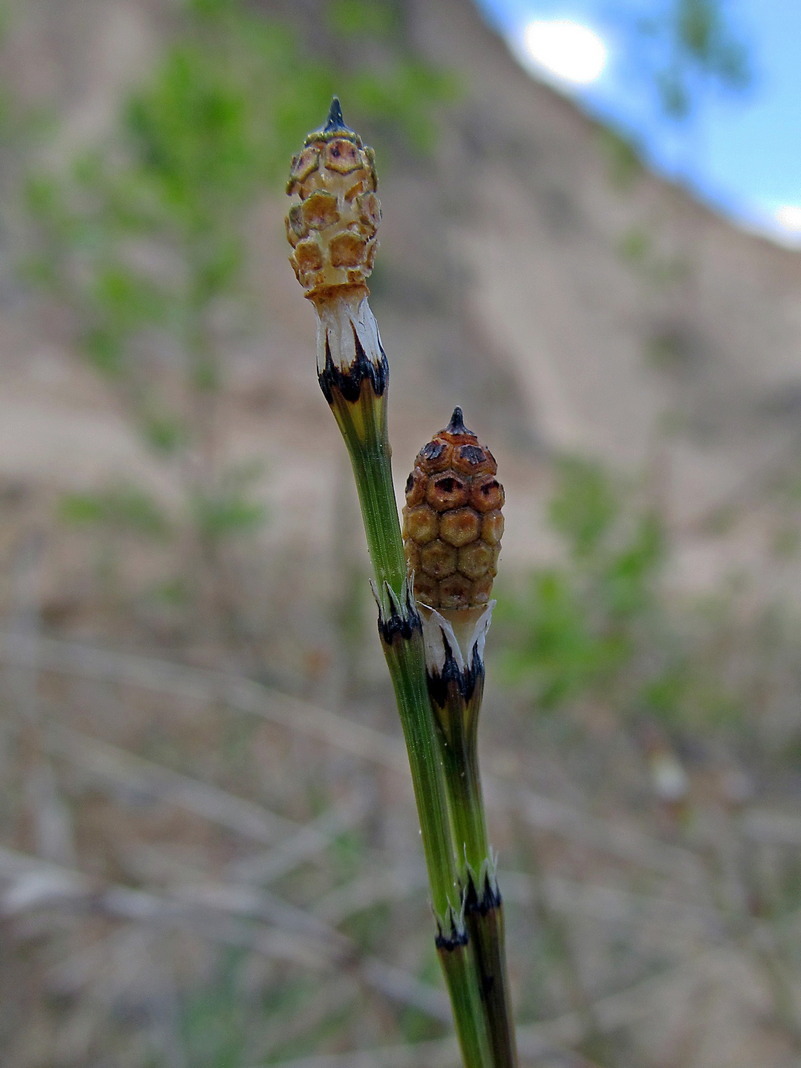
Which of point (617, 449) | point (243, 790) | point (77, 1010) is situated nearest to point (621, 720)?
point (243, 790)

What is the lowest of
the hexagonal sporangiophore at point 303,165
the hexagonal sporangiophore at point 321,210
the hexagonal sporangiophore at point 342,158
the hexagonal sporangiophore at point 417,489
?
the hexagonal sporangiophore at point 417,489

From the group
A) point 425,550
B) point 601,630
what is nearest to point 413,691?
point 425,550

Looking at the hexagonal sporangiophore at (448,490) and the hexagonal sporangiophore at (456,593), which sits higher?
the hexagonal sporangiophore at (448,490)

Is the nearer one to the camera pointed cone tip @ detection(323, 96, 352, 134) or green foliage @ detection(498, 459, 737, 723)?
pointed cone tip @ detection(323, 96, 352, 134)

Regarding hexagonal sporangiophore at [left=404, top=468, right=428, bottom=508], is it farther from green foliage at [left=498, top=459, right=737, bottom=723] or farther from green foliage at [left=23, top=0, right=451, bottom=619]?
green foliage at [left=23, top=0, right=451, bottom=619]

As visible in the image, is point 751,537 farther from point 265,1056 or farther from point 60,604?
point 265,1056

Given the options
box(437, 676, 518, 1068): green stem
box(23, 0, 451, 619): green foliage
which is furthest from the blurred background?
box(437, 676, 518, 1068): green stem

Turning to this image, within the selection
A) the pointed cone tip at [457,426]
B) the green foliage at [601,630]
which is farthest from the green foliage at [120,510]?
the pointed cone tip at [457,426]

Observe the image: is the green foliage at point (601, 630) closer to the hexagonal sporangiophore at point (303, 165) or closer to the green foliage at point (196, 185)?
the green foliage at point (196, 185)

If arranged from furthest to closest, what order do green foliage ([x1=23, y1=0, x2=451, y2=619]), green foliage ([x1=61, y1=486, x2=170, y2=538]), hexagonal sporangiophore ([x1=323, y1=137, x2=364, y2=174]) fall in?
green foliage ([x1=61, y1=486, x2=170, y2=538]) → green foliage ([x1=23, y1=0, x2=451, y2=619]) → hexagonal sporangiophore ([x1=323, y1=137, x2=364, y2=174])
